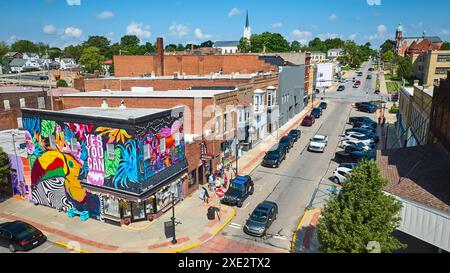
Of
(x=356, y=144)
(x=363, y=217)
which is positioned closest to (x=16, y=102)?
(x=356, y=144)

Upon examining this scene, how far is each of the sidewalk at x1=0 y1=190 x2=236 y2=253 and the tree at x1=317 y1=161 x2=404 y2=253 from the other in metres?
9.28

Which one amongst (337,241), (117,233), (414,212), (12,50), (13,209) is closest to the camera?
(337,241)

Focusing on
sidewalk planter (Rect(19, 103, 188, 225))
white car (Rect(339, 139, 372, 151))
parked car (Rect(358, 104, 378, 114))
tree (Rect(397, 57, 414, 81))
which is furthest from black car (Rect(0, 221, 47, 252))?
tree (Rect(397, 57, 414, 81))

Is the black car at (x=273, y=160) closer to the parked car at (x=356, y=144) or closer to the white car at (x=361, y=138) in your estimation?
the parked car at (x=356, y=144)

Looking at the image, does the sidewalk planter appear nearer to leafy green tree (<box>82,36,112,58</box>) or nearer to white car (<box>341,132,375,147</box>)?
white car (<box>341,132,375,147</box>)

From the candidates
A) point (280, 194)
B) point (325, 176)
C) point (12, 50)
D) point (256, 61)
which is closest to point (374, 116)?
point (256, 61)

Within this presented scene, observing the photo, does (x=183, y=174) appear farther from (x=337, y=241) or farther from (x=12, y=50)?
(x=12, y=50)

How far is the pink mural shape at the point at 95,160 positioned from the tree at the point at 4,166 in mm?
8277

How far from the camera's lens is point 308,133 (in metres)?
49.6

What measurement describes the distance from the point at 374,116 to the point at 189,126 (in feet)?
142

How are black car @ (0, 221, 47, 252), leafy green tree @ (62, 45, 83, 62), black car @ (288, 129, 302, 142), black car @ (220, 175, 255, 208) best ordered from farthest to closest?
leafy green tree @ (62, 45, 83, 62) → black car @ (288, 129, 302, 142) → black car @ (220, 175, 255, 208) → black car @ (0, 221, 47, 252)

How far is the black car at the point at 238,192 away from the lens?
25328 millimetres

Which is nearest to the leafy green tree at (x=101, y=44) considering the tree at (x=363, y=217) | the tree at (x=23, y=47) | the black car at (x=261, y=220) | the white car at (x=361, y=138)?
the tree at (x=23, y=47)

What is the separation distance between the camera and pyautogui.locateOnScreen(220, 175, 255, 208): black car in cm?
2533
